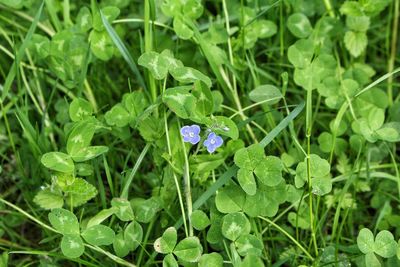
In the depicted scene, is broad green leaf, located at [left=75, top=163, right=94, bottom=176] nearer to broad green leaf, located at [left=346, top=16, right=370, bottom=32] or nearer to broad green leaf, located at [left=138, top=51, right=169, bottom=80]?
broad green leaf, located at [left=138, top=51, right=169, bottom=80]

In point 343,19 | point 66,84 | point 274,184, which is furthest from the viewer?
point 343,19

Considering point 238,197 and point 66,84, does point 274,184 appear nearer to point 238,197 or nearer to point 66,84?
point 238,197

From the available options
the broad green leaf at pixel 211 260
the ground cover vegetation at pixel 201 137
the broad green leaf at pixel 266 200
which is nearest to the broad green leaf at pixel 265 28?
the ground cover vegetation at pixel 201 137

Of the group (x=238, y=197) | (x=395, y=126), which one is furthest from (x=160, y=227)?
(x=395, y=126)

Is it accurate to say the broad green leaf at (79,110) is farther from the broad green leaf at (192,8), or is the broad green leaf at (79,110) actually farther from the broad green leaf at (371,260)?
the broad green leaf at (371,260)

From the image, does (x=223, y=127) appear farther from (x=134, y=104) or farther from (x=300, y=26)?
(x=300, y=26)

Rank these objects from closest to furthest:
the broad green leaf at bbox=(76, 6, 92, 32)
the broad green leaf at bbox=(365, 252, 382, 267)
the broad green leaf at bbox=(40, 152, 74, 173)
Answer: the broad green leaf at bbox=(365, 252, 382, 267) → the broad green leaf at bbox=(40, 152, 74, 173) → the broad green leaf at bbox=(76, 6, 92, 32)

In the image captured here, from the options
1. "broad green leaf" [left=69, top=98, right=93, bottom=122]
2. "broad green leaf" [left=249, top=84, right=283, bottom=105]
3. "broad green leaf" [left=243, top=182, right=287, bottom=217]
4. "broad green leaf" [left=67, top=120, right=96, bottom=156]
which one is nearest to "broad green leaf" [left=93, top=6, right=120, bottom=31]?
"broad green leaf" [left=69, top=98, right=93, bottom=122]
